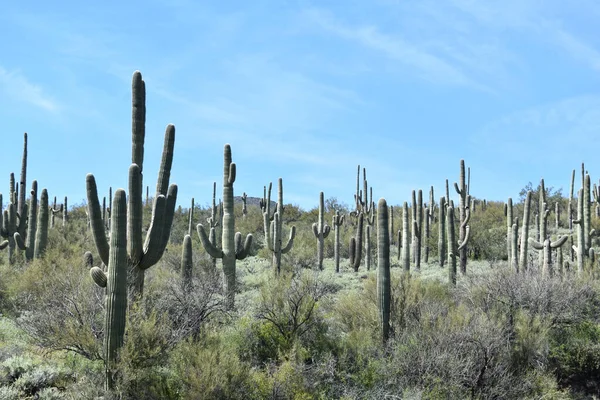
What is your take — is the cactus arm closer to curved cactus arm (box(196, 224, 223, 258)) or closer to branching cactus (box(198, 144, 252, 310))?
curved cactus arm (box(196, 224, 223, 258))

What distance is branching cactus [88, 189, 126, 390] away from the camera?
39.1 feet

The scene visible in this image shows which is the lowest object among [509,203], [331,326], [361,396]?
[361,396]

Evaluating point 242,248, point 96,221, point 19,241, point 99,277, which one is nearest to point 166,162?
point 96,221

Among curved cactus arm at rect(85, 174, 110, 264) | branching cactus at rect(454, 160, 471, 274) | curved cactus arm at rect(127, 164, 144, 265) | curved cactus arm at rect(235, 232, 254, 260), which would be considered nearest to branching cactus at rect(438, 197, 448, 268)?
branching cactus at rect(454, 160, 471, 274)

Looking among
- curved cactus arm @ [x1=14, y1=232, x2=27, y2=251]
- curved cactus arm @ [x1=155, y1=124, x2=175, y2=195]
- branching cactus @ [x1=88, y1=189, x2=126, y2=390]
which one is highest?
curved cactus arm @ [x1=155, y1=124, x2=175, y2=195]

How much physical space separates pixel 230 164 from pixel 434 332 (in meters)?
8.08

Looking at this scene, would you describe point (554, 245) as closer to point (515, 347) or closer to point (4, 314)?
point (515, 347)

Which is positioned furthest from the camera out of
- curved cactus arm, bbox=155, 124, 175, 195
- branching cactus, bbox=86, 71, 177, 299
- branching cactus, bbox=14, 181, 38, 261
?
branching cactus, bbox=14, 181, 38, 261

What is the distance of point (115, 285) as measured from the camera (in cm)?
1217

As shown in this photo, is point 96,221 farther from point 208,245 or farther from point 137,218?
point 208,245

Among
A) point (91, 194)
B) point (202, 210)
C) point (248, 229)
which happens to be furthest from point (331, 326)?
point (202, 210)

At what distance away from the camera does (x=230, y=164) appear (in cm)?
1977

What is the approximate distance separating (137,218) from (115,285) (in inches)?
72.8

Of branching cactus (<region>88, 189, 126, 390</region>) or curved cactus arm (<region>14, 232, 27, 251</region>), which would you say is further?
curved cactus arm (<region>14, 232, 27, 251</region>)
